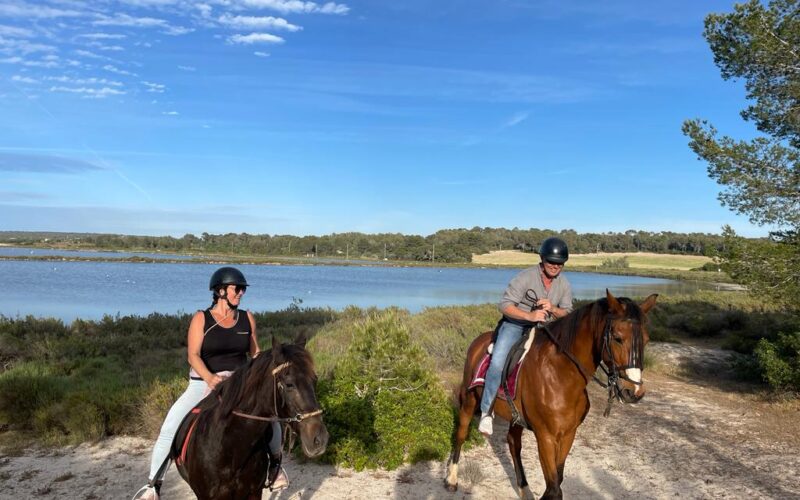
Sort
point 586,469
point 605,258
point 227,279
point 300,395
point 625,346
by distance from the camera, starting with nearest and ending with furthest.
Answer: point 300,395 → point 625,346 → point 227,279 → point 586,469 → point 605,258

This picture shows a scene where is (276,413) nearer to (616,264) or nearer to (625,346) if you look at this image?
(625,346)

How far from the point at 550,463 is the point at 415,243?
375 feet

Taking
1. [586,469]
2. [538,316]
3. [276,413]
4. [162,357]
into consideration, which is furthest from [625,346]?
[162,357]

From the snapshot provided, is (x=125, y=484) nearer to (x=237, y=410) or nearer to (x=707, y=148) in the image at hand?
(x=237, y=410)

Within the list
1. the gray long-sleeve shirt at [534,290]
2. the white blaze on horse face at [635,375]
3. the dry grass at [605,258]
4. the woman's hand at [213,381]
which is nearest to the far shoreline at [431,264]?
the dry grass at [605,258]

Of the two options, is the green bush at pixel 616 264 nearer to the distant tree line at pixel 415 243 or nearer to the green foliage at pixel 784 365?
the distant tree line at pixel 415 243

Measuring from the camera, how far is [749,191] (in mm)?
9055

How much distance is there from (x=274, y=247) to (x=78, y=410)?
116486mm

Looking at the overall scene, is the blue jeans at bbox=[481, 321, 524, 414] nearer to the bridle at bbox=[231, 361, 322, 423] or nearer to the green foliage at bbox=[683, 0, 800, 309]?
the bridle at bbox=[231, 361, 322, 423]

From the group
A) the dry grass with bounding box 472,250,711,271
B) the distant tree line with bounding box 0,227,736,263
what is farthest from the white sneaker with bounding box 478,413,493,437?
the distant tree line with bounding box 0,227,736,263

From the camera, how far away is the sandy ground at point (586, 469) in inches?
219

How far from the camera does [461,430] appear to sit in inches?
224

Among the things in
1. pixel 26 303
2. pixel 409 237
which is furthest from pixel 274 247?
pixel 26 303

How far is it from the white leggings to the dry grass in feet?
281
